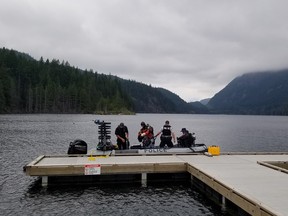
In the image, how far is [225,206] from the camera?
11.7 meters

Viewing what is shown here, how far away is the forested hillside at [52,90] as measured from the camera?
393ft

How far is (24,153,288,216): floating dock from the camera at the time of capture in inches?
376

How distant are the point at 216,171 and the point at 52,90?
401 feet

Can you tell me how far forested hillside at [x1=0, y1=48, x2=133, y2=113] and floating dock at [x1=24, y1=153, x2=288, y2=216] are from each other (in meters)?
101

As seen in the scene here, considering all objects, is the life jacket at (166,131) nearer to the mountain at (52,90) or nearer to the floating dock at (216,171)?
the floating dock at (216,171)

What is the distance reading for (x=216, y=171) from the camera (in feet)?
45.2

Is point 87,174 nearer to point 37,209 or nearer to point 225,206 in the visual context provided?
point 37,209

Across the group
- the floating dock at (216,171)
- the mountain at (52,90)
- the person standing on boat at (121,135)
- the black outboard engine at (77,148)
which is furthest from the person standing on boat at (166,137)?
the mountain at (52,90)

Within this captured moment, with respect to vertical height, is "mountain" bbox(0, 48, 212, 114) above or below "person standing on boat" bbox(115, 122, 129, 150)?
above

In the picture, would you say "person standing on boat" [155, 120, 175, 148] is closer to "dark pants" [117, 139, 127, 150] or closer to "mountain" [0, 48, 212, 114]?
"dark pants" [117, 139, 127, 150]

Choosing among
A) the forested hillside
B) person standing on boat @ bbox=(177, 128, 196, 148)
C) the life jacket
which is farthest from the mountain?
person standing on boat @ bbox=(177, 128, 196, 148)

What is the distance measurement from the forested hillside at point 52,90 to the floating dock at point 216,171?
10115 centimetres

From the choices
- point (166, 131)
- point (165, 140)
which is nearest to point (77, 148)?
point (165, 140)

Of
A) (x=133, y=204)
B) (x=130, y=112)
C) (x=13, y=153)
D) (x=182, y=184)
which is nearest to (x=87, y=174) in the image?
(x=133, y=204)
